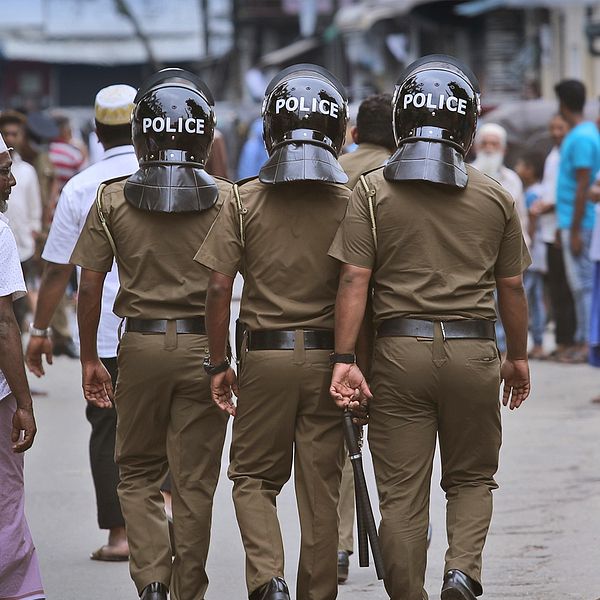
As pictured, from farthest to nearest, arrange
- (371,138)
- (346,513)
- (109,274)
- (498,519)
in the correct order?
(498,519) < (371,138) < (109,274) < (346,513)

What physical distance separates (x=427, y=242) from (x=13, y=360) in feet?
4.86

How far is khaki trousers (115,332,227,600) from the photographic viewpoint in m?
6.10

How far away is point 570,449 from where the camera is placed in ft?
32.0

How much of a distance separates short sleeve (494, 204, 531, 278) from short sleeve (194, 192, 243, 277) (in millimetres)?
918

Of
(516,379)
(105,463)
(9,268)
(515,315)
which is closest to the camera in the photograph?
(9,268)

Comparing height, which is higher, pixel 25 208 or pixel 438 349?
pixel 25 208

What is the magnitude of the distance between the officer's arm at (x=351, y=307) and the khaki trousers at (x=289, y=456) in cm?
16

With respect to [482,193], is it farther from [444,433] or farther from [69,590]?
[69,590]

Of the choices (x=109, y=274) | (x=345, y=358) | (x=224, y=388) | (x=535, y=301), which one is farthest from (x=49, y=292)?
(x=535, y=301)

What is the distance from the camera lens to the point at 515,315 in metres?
5.87

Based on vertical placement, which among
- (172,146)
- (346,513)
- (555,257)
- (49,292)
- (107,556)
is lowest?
(107,556)

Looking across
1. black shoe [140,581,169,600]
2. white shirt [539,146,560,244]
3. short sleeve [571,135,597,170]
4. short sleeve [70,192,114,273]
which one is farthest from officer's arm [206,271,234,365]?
white shirt [539,146,560,244]

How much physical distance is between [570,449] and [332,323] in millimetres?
4240

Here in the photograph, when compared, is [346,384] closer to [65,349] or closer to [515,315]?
[515,315]
